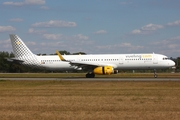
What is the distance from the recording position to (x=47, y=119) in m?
11.7

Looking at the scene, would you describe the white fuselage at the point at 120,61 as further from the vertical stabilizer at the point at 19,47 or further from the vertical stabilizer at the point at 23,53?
the vertical stabilizer at the point at 19,47

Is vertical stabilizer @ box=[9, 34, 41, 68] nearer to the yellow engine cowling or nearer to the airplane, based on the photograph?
the airplane

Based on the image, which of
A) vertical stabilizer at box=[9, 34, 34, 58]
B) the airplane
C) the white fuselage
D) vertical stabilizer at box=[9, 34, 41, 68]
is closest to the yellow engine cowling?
the airplane

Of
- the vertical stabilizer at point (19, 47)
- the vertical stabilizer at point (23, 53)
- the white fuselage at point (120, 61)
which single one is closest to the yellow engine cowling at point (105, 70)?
the white fuselage at point (120, 61)

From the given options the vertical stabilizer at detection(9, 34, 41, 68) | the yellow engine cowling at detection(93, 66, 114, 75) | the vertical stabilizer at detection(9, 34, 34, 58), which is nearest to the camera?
the yellow engine cowling at detection(93, 66, 114, 75)

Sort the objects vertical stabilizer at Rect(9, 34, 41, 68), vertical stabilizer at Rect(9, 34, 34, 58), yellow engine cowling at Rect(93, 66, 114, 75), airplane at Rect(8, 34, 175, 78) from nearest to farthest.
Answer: yellow engine cowling at Rect(93, 66, 114, 75) < airplane at Rect(8, 34, 175, 78) < vertical stabilizer at Rect(9, 34, 41, 68) < vertical stabilizer at Rect(9, 34, 34, 58)

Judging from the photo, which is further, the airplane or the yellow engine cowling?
the airplane

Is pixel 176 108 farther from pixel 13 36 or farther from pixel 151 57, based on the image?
pixel 13 36

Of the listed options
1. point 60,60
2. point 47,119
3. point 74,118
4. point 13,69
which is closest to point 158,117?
point 74,118

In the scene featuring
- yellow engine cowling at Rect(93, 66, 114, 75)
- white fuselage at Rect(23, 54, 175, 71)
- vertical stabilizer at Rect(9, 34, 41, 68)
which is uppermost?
vertical stabilizer at Rect(9, 34, 41, 68)

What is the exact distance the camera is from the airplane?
42.9 meters

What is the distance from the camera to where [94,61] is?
45281 mm

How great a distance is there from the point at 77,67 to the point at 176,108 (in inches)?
1222

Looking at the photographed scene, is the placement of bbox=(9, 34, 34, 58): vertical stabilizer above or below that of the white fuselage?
above
